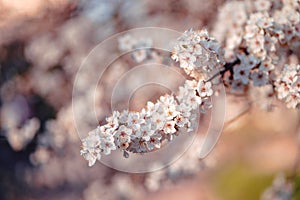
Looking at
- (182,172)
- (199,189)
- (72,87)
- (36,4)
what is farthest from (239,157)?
(36,4)

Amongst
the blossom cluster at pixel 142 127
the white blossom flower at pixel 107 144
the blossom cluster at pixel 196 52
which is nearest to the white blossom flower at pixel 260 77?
the blossom cluster at pixel 196 52

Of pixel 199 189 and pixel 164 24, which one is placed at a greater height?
pixel 164 24

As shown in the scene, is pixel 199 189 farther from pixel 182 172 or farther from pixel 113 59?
pixel 113 59

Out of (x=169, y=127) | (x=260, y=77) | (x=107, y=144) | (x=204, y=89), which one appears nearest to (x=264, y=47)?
(x=260, y=77)

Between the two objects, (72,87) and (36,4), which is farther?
(72,87)

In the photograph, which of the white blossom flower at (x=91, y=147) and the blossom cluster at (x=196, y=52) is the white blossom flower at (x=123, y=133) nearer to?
the white blossom flower at (x=91, y=147)

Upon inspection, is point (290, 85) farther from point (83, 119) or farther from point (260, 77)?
point (83, 119)
